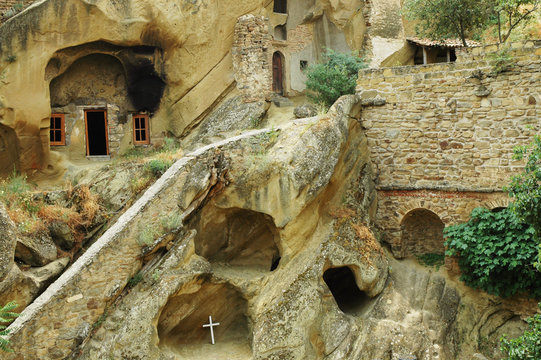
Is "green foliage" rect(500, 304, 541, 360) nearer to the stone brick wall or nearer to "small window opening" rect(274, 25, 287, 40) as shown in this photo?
the stone brick wall

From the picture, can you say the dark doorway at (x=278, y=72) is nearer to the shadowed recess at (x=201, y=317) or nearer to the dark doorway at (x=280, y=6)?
the dark doorway at (x=280, y=6)

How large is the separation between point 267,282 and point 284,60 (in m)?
9.91

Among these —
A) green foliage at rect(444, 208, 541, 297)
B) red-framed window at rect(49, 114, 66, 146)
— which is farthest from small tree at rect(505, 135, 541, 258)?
red-framed window at rect(49, 114, 66, 146)

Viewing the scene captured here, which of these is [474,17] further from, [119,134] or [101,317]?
[101,317]

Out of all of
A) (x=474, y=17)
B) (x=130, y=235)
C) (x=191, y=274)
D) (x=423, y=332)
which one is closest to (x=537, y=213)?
(x=423, y=332)

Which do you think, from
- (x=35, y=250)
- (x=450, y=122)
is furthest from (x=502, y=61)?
(x=35, y=250)

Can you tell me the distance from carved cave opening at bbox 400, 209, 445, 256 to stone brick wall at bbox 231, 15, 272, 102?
602cm

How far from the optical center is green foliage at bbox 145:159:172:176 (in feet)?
42.6

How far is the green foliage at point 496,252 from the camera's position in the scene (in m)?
11.3

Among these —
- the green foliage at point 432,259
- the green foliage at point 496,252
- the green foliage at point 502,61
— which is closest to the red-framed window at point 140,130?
the green foliage at point 432,259

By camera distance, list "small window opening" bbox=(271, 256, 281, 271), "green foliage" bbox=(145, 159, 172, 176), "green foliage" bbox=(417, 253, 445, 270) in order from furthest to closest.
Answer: "green foliage" bbox=(417, 253, 445, 270)
"green foliage" bbox=(145, 159, 172, 176)
"small window opening" bbox=(271, 256, 281, 271)

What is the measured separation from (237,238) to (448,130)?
5.71 meters

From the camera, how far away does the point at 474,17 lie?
1482 centimetres

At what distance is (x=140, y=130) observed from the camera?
1717 cm
